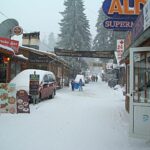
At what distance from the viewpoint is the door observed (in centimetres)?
925

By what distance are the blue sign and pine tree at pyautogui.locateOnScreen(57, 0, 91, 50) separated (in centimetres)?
4392

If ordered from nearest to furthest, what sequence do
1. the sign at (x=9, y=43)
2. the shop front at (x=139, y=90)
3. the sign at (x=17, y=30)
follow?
1. the shop front at (x=139, y=90)
2. the sign at (x=9, y=43)
3. the sign at (x=17, y=30)

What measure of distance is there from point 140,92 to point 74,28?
51017 millimetres

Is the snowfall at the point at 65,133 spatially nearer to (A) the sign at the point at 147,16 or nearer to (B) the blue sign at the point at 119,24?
(A) the sign at the point at 147,16

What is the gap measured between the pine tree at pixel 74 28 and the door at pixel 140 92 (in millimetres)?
47678

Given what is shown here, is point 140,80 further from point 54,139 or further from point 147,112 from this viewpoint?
point 54,139

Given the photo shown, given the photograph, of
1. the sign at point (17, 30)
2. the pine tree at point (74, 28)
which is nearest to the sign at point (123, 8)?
the sign at point (17, 30)

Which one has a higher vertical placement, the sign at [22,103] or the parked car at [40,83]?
the parked car at [40,83]

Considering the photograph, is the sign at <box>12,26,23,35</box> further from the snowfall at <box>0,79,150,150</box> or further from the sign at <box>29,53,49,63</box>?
the snowfall at <box>0,79,150,150</box>

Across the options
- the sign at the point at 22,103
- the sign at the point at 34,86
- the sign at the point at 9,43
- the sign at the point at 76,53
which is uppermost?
the sign at the point at 76,53

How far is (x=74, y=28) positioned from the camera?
196 feet

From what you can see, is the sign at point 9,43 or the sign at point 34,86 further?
the sign at point 9,43

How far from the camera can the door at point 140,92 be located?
9250 millimetres

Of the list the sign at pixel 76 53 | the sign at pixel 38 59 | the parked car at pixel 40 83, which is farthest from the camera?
the sign at pixel 76 53
